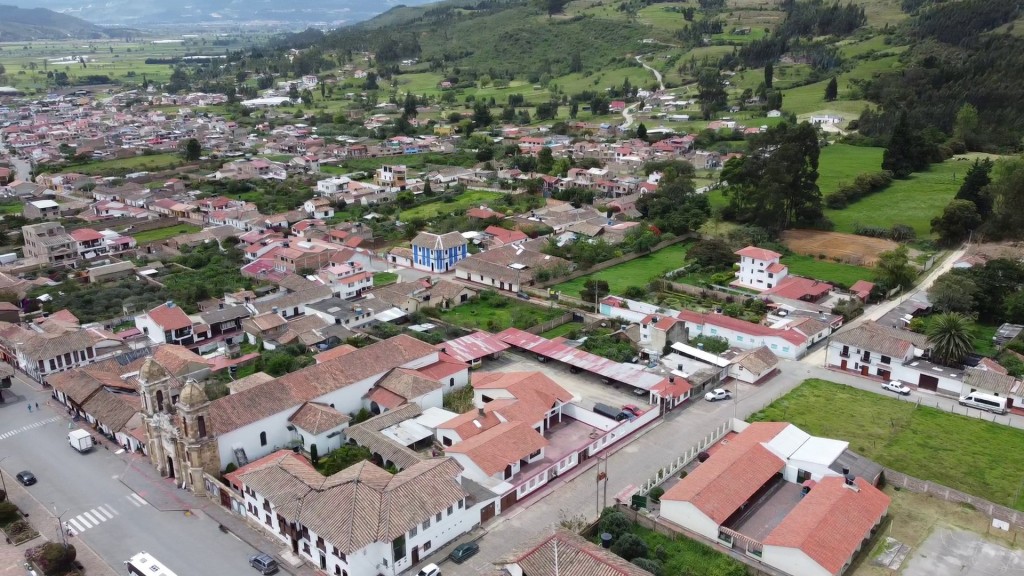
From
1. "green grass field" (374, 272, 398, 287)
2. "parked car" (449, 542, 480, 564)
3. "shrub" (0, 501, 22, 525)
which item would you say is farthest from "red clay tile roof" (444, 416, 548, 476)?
"green grass field" (374, 272, 398, 287)

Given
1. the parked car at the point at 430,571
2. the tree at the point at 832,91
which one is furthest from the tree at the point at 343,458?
the tree at the point at 832,91

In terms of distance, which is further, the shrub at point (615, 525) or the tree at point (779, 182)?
the tree at point (779, 182)

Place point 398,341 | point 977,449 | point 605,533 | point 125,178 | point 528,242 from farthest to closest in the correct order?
1. point 125,178
2. point 528,242
3. point 398,341
4. point 977,449
5. point 605,533

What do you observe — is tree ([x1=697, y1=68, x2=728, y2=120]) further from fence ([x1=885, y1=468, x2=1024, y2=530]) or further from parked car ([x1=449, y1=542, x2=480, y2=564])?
parked car ([x1=449, y1=542, x2=480, y2=564])

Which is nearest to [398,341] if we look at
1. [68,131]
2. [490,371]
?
[490,371]

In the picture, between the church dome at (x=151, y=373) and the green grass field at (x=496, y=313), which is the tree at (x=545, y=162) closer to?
the green grass field at (x=496, y=313)

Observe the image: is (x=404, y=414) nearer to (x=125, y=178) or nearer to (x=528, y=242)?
(x=528, y=242)
